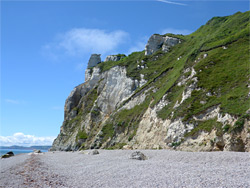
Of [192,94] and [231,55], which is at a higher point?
[231,55]

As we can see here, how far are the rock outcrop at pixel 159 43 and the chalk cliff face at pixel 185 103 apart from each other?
2095 millimetres

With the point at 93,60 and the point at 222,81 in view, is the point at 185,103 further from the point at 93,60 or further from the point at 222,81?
the point at 93,60

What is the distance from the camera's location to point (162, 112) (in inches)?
1577

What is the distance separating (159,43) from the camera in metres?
85.2

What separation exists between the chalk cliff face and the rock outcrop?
2.10 m

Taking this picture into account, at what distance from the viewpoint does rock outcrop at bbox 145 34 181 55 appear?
265 ft

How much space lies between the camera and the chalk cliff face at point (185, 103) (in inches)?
1036

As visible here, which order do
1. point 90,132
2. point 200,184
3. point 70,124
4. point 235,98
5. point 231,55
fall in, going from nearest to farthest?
1. point 200,184
2. point 235,98
3. point 231,55
4. point 90,132
5. point 70,124

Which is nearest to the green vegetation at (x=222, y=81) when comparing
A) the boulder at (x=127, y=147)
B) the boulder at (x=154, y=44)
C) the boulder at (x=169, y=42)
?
the boulder at (x=127, y=147)

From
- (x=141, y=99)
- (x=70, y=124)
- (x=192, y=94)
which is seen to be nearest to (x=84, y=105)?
(x=70, y=124)

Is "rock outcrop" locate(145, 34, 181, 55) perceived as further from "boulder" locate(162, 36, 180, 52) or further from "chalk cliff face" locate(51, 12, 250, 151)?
"chalk cliff face" locate(51, 12, 250, 151)

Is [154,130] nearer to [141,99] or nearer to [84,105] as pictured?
[141,99]

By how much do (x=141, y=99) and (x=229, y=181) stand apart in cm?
4506

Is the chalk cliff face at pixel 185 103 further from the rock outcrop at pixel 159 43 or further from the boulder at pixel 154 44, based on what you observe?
the boulder at pixel 154 44
